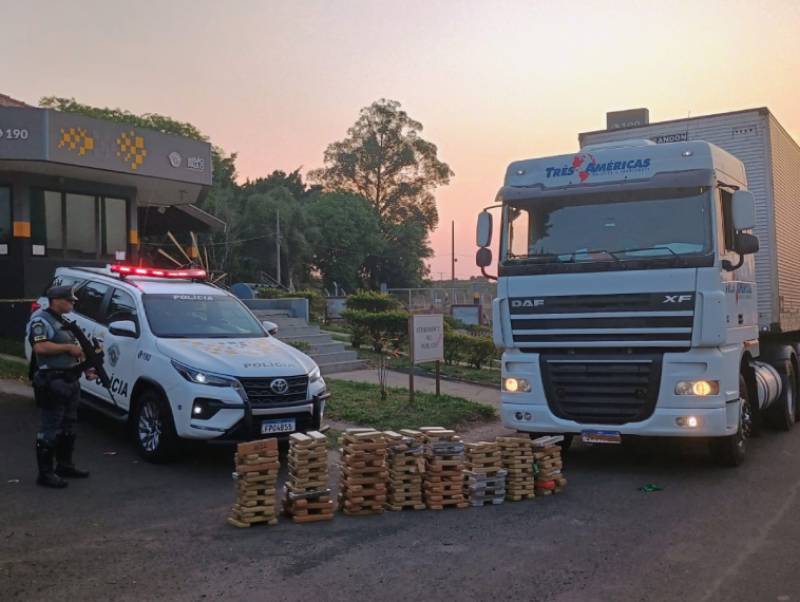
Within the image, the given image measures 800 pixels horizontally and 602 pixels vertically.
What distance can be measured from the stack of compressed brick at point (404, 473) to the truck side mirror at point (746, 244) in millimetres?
4015

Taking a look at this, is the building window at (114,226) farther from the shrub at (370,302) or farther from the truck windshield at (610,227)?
the truck windshield at (610,227)

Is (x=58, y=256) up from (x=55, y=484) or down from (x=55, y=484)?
up

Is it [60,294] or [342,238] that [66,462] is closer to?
[60,294]

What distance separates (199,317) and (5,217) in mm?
8528

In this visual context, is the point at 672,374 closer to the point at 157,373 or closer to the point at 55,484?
the point at 157,373

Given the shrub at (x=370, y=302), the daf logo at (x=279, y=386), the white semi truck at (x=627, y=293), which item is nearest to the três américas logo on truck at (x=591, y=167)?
the white semi truck at (x=627, y=293)

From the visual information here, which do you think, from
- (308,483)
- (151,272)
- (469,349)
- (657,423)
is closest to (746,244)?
(657,423)

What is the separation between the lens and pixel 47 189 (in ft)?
52.3

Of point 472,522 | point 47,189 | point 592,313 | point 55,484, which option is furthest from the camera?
point 47,189

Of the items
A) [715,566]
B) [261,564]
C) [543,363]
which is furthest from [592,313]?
[261,564]

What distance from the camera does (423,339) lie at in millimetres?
→ 11953

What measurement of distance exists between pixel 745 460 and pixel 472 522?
14.0 feet

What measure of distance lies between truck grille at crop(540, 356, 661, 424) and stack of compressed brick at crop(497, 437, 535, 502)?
104 centimetres

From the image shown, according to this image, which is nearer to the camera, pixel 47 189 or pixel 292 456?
pixel 292 456
